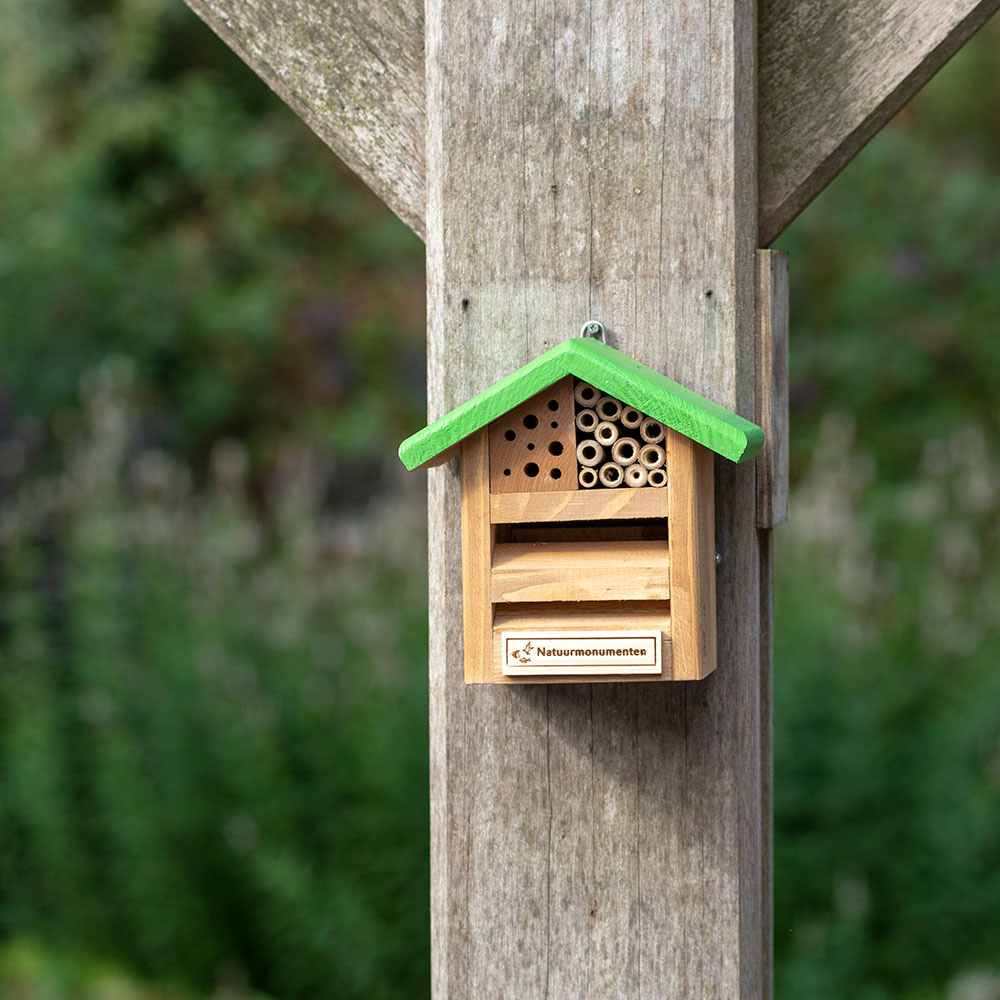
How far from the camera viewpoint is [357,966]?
2.79 m

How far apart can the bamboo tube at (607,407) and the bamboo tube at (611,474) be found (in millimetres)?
47

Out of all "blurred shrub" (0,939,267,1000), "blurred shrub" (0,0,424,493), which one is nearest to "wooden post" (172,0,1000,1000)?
"blurred shrub" (0,939,267,1000)

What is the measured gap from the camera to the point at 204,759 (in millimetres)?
3119

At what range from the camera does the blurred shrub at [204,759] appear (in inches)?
113

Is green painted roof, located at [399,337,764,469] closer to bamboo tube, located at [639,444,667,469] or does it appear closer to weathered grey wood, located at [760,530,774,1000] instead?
bamboo tube, located at [639,444,667,469]

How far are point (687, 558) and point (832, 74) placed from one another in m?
0.53

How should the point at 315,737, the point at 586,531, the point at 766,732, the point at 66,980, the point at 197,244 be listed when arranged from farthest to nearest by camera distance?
the point at 197,244 → the point at 315,737 → the point at 66,980 → the point at 766,732 → the point at 586,531

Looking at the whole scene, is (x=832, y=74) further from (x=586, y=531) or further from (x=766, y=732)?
(x=766, y=732)

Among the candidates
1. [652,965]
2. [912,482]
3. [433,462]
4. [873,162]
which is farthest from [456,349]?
[873,162]

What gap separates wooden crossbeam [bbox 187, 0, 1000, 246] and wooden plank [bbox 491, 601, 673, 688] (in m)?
0.42

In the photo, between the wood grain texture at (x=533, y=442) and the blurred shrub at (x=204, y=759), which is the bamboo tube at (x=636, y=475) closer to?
the wood grain texture at (x=533, y=442)

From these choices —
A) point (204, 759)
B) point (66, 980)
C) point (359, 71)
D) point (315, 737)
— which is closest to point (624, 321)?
point (359, 71)

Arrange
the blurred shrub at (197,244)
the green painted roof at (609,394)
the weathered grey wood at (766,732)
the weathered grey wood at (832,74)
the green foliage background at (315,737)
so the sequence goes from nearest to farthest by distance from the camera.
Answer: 1. the green painted roof at (609,394)
2. the weathered grey wood at (832,74)
3. the weathered grey wood at (766,732)
4. the green foliage background at (315,737)
5. the blurred shrub at (197,244)


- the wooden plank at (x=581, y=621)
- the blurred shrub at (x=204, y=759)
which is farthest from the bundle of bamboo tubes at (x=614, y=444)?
the blurred shrub at (x=204, y=759)
